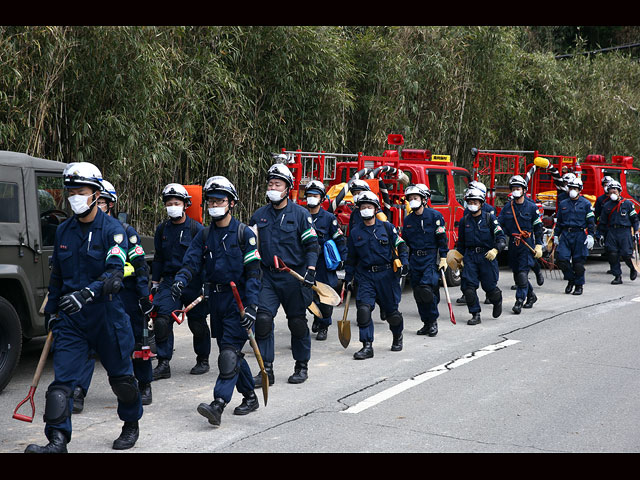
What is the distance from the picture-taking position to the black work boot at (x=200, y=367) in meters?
7.38

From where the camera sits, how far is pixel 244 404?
6.03m

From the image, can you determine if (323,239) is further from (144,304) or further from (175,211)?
(144,304)

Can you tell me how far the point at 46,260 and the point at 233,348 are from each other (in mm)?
2103

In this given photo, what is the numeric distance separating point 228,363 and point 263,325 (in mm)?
926

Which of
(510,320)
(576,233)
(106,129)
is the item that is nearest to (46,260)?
(106,129)

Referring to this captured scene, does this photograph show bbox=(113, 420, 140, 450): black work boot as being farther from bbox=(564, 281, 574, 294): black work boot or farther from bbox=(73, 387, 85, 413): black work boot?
bbox=(564, 281, 574, 294): black work boot

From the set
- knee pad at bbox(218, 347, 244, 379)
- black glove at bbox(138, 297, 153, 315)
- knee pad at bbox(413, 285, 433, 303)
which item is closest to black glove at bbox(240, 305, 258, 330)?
knee pad at bbox(218, 347, 244, 379)

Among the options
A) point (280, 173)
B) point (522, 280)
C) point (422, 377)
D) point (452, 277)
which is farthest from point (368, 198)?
point (452, 277)

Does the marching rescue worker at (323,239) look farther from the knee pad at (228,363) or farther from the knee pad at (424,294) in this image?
the knee pad at (228,363)

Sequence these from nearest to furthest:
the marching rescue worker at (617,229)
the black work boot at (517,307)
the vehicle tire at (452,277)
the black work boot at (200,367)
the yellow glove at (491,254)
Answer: the black work boot at (200,367), the yellow glove at (491,254), the black work boot at (517,307), the vehicle tire at (452,277), the marching rescue worker at (617,229)

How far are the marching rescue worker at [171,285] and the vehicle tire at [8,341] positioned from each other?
123 centimetres

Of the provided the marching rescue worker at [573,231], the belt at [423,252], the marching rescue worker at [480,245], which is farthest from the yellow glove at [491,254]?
the marching rescue worker at [573,231]

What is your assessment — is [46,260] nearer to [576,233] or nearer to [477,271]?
[477,271]

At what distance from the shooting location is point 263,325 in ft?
21.6
